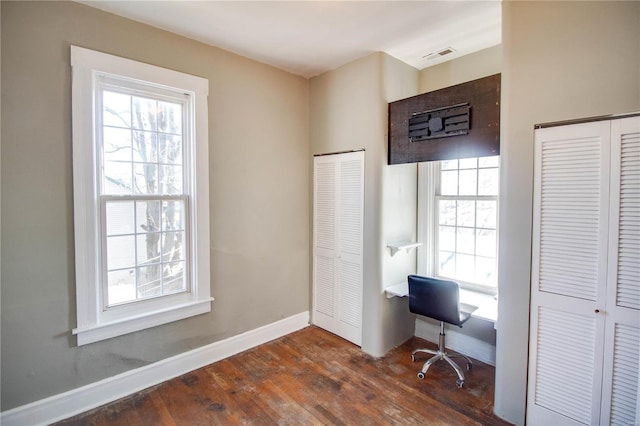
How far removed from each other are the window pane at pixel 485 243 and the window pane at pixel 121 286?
300cm

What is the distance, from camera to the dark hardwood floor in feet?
6.59

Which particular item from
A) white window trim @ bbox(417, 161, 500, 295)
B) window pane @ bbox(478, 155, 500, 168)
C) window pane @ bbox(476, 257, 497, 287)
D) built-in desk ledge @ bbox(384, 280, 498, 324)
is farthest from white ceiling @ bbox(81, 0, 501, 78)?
built-in desk ledge @ bbox(384, 280, 498, 324)

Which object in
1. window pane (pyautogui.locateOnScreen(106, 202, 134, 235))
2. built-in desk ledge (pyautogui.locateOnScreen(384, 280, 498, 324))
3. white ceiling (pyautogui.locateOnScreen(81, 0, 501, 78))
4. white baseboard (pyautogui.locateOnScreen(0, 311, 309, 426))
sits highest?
white ceiling (pyautogui.locateOnScreen(81, 0, 501, 78))

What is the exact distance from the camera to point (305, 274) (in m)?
3.48

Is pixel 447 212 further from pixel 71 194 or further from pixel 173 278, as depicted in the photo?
pixel 71 194

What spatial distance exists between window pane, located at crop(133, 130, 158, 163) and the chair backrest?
7.77ft

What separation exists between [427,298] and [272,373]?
1.47 meters

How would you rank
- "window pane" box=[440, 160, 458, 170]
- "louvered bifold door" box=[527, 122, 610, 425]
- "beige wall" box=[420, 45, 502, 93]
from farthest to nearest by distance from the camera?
1. "window pane" box=[440, 160, 458, 170]
2. "beige wall" box=[420, 45, 502, 93]
3. "louvered bifold door" box=[527, 122, 610, 425]

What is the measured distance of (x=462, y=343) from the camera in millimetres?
2855

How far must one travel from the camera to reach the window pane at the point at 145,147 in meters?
2.29

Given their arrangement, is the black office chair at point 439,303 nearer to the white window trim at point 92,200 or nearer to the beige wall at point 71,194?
the beige wall at point 71,194

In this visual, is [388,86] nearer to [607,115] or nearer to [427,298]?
[607,115]

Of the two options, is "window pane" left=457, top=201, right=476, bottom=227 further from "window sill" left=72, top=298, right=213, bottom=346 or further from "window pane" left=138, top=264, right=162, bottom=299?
"window pane" left=138, top=264, right=162, bottom=299

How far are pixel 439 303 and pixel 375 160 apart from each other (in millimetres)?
1357
